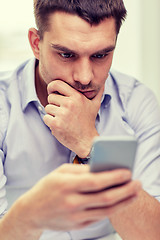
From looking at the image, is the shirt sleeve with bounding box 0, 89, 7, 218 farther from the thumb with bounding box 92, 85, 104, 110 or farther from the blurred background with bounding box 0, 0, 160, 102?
the blurred background with bounding box 0, 0, 160, 102

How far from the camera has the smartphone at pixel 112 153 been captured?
2.35 ft

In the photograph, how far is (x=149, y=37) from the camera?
271cm

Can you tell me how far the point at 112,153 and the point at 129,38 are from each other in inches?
82.7

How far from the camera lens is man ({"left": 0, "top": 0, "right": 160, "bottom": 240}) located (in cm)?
126

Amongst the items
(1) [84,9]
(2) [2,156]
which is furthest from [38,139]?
Answer: (1) [84,9]

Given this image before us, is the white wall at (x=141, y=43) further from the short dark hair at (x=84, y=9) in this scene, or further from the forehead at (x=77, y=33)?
the forehead at (x=77, y=33)

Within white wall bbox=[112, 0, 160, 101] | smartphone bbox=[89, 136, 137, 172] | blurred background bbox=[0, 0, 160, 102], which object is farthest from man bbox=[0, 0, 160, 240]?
white wall bbox=[112, 0, 160, 101]

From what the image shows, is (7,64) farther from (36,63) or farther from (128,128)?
(128,128)

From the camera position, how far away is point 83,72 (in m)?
1.27

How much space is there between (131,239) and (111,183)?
576mm

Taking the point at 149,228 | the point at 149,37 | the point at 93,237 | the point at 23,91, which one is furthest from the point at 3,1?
the point at 149,228

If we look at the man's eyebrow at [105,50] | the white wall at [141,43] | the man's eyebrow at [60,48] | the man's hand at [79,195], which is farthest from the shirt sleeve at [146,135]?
the white wall at [141,43]

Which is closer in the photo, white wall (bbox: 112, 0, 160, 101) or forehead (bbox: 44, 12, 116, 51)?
forehead (bbox: 44, 12, 116, 51)

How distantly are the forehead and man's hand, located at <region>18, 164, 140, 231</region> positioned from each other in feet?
1.92
